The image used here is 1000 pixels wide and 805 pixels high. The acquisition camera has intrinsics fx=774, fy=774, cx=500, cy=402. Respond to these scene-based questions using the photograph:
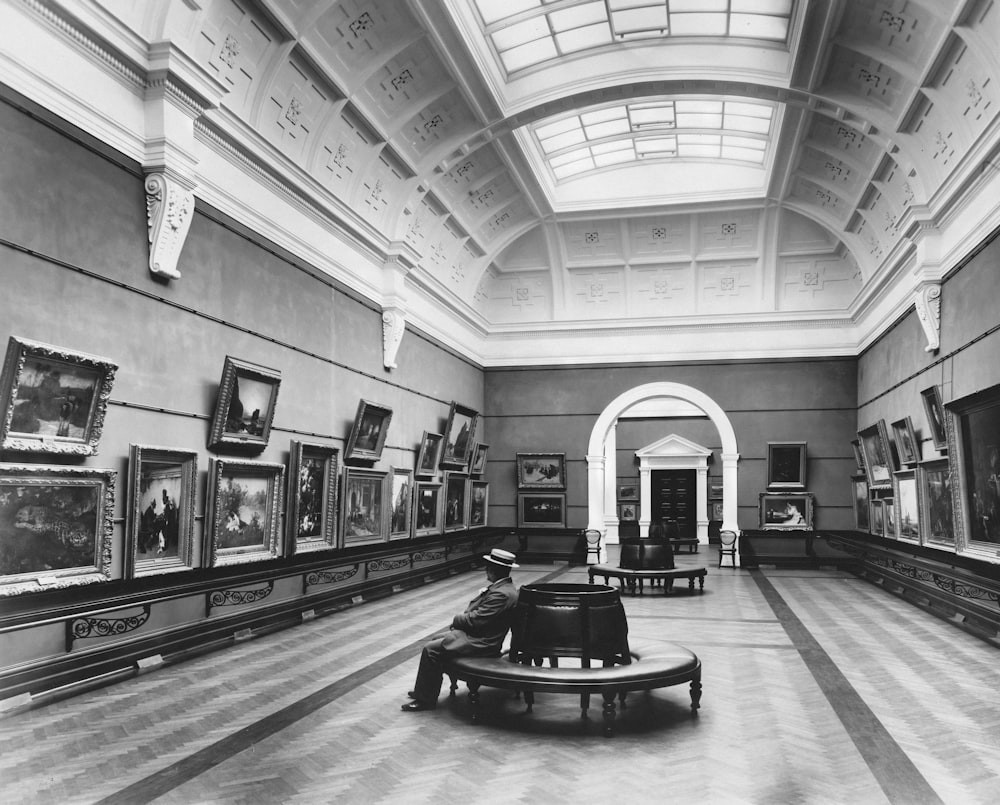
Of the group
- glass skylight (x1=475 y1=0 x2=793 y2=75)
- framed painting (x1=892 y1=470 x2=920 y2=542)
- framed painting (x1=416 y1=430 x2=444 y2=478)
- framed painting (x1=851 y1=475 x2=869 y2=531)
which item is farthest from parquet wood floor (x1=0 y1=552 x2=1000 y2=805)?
glass skylight (x1=475 y1=0 x2=793 y2=75)

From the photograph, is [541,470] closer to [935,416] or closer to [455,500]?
[455,500]

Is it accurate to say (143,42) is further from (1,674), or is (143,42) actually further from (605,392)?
(605,392)

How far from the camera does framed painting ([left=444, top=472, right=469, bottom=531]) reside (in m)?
17.1

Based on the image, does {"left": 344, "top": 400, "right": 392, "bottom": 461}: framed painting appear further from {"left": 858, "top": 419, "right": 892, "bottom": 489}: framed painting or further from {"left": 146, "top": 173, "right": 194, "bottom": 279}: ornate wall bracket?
{"left": 858, "top": 419, "right": 892, "bottom": 489}: framed painting

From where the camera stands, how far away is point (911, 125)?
461 inches

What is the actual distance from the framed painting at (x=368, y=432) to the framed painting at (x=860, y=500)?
10.9 meters

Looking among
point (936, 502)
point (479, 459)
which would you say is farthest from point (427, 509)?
point (936, 502)

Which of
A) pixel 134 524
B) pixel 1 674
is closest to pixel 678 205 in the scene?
pixel 134 524

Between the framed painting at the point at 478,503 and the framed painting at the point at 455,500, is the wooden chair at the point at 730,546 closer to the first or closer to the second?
the framed painting at the point at 478,503

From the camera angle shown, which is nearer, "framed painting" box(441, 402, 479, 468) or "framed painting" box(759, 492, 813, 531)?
"framed painting" box(441, 402, 479, 468)

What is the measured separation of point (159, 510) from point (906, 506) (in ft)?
41.1

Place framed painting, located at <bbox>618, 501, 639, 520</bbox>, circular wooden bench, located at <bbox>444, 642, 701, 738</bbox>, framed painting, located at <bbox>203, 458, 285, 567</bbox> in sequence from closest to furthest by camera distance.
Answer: circular wooden bench, located at <bbox>444, 642, 701, 738</bbox>
framed painting, located at <bbox>203, 458, 285, 567</bbox>
framed painting, located at <bbox>618, 501, 639, 520</bbox>

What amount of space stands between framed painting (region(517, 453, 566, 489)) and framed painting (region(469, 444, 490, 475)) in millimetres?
1055

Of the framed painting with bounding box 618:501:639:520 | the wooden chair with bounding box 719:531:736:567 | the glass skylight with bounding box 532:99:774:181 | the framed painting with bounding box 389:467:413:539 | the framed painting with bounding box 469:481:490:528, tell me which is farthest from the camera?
the framed painting with bounding box 618:501:639:520
